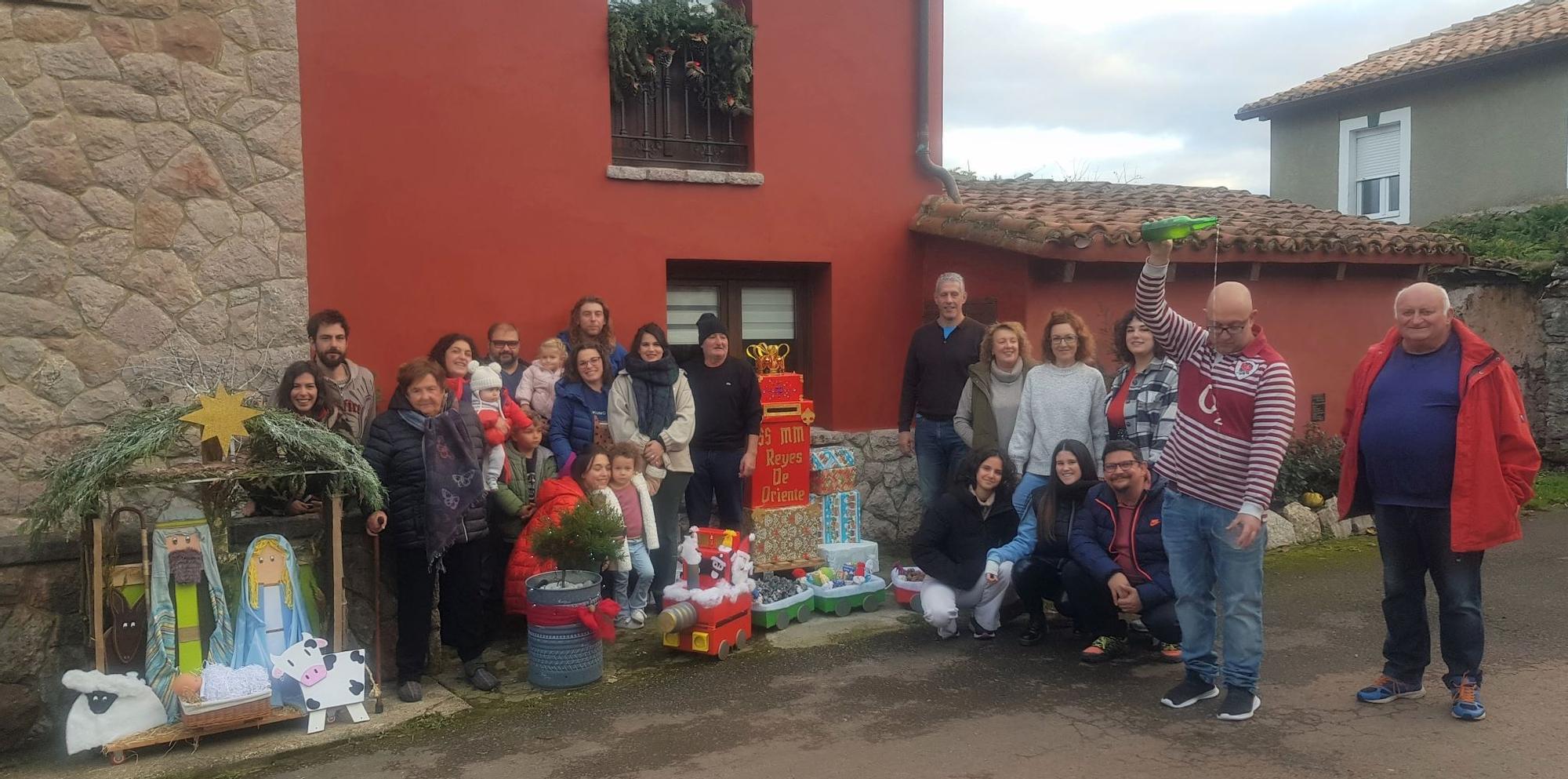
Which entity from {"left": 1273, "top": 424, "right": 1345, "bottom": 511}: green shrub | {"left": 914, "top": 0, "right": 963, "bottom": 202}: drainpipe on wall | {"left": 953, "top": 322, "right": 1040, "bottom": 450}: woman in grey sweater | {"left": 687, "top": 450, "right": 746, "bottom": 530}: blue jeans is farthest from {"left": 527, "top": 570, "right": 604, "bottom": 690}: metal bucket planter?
{"left": 1273, "top": 424, "right": 1345, "bottom": 511}: green shrub

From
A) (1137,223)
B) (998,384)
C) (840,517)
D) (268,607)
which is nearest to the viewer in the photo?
(268,607)

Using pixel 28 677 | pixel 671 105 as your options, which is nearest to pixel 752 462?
pixel 671 105

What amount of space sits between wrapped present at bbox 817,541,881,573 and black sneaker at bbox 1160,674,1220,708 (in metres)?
2.40

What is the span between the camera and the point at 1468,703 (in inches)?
183

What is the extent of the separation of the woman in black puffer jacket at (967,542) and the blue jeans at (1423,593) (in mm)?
1911

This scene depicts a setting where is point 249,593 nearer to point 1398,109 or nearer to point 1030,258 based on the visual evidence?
point 1030,258

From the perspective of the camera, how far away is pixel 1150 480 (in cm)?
559

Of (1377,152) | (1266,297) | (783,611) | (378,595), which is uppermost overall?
(1377,152)

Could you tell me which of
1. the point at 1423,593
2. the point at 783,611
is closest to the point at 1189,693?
the point at 1423,593

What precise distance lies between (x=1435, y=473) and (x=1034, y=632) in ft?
7.44

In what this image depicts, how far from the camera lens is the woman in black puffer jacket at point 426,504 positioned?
5.08 metres

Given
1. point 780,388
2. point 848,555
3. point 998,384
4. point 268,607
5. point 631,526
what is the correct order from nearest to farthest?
point 268,607
point 631,526
point 998,384
point 848,555
point 780,388

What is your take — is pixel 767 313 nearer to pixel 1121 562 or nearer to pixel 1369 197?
pixel 1121 562

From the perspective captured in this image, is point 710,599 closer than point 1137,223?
Yes
